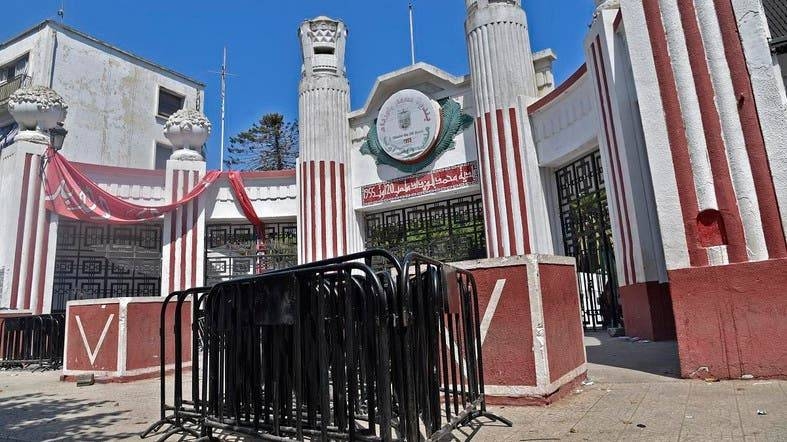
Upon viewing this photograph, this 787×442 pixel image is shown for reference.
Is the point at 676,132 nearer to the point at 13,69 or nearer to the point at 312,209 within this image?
the point at 312,209

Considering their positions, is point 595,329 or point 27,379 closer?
point 27,379

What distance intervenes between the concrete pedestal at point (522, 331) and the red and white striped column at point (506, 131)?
7.96 m

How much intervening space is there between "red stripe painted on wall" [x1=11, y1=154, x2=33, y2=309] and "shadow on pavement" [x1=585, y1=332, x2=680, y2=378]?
547 inches

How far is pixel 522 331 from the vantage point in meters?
4.53

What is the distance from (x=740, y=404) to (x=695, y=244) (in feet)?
6.44

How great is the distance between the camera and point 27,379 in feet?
29.3

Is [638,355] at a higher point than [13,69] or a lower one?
lower

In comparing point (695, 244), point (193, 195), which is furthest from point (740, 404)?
point (193, 195)

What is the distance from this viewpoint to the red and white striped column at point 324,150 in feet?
52.4

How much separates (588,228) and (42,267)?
575 inches

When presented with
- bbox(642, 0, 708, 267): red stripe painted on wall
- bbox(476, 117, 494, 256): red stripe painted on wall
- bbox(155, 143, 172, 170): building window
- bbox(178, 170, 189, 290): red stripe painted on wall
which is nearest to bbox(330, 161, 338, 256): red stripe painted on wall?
bbox(178, 170, 189, 290): red stripe painted on wall

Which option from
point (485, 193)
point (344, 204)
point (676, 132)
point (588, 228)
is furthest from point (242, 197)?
point (676, 132)

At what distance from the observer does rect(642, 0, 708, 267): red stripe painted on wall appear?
5.45 m

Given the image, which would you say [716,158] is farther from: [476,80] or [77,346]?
[77,346]
